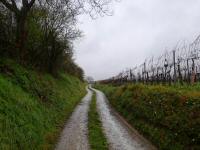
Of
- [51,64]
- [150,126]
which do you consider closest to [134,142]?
[150,126]

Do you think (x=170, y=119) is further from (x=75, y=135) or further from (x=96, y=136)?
(x=75, y=135)

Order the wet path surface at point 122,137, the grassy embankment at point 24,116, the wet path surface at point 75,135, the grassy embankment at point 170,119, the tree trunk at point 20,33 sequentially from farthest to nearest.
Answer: the tree trunk at point 20,33, the wet path surface at point 122,137, the wet path surface at point 75,135, the grassy embankment at point 170,119, the grassy embankment at point 24,116

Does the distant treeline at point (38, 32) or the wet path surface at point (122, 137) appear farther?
the distant treeline at point (38, 32)

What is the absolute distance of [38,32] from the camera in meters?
37.3

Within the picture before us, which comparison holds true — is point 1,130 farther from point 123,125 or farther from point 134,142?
point 123,125

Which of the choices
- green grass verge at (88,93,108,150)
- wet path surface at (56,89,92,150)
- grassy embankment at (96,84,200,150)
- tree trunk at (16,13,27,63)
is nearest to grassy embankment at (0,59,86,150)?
wet path surface at (56,89,92,150)

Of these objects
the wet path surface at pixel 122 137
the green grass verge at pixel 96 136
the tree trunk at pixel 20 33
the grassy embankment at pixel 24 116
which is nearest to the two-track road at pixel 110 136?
the wet path surface at pixel 122 137

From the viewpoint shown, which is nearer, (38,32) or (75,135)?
(75,135)

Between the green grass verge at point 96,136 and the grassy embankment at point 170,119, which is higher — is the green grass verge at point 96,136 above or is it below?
below

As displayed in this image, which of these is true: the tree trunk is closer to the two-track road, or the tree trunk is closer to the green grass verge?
the two-track road

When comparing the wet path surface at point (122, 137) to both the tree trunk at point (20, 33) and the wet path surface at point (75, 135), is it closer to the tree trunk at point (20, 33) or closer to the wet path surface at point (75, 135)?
the wet path surface at point (75, 135)

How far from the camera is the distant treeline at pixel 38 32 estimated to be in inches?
1113

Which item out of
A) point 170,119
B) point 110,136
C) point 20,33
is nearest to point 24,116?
point 110,136

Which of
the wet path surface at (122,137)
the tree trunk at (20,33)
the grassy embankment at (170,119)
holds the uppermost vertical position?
the tree trunk at (20,33)
